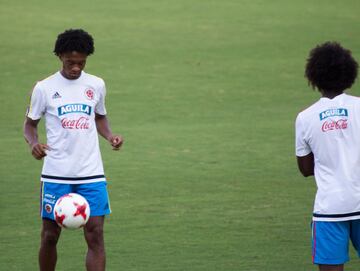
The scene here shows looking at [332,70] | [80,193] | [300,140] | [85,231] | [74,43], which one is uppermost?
[74,43]

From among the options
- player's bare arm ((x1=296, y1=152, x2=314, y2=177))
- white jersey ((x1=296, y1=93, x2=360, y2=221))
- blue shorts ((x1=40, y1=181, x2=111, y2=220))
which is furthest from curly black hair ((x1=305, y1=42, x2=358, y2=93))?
blue shorts ((x1=40, y1=181, x2=111, y2=220))

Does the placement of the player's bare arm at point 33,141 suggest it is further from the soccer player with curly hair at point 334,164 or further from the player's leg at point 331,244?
the player's leg at point 331,244

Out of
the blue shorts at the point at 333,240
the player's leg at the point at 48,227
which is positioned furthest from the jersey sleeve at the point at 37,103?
the blue shorts at the point at 333,240

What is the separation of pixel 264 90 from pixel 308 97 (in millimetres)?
1000

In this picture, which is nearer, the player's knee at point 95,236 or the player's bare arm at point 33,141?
the player's bare arm at point 33,141

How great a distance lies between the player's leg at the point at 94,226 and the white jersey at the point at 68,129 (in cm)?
9

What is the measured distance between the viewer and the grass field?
10797 mm

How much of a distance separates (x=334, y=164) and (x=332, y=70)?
67cm

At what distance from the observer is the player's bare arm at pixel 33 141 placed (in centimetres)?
848

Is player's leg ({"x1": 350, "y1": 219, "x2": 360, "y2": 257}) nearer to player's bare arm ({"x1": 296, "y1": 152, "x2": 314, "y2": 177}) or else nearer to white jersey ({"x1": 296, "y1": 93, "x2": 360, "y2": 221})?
white jersey ({"x1": 296, "y1": 93, "x2": 360, "y2": 221})

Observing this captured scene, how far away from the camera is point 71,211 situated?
326 inches

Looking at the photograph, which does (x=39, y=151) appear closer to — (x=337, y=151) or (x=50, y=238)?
(x=50, y=238)

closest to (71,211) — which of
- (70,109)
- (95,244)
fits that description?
(95,244)

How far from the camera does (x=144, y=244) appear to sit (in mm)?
10773
